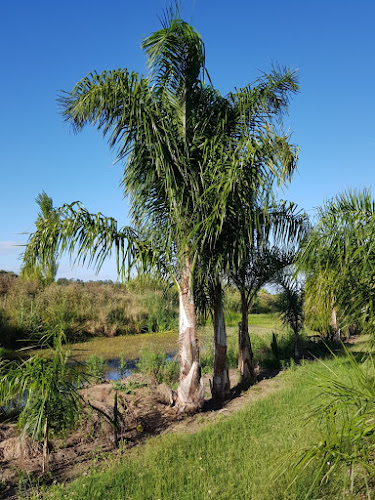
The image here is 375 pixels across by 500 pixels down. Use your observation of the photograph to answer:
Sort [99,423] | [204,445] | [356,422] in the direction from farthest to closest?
[99,423], [204,445], [356,422]

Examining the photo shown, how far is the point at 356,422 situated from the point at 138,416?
4.94 m

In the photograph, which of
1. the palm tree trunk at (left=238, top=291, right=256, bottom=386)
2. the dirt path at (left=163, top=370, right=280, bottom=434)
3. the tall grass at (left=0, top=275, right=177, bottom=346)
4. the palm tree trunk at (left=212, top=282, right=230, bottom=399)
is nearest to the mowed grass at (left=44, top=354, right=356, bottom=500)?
the dirt path at (left=163, top=370, right=280, bottom=434)

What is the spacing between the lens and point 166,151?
23.6 feet

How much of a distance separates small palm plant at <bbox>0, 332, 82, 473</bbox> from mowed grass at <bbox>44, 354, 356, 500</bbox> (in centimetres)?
69

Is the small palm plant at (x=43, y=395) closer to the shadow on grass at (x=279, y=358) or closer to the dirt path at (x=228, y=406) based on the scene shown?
the dirt path at (x=228, y=406)

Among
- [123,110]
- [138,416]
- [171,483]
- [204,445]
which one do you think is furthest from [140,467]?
[123,110]

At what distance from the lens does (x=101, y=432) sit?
6195 millimetres

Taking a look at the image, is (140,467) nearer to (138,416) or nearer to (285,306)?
(138,416)

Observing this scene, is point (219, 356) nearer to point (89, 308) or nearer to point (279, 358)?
point (279, 358)

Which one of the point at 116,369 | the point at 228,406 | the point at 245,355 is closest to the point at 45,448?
the point at 228,406

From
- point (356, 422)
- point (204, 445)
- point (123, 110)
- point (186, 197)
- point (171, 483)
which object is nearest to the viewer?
point (356, 422)

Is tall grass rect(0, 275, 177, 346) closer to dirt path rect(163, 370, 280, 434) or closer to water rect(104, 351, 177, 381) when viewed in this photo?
water rect(104, 351, 177, 381)

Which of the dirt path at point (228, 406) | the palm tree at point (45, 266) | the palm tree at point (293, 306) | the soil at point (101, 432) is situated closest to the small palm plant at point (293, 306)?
the palm tree at point (293, 306)

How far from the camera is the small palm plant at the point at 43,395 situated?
15.3 ft
